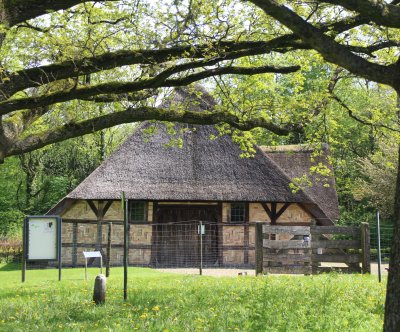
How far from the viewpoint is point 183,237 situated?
2089 cm

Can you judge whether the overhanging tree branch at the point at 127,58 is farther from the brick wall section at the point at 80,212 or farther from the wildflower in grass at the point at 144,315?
the brick wall section at the point at 80,212

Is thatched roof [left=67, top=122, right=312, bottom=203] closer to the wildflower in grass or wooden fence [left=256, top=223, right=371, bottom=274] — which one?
wooden fence [left=256, top=223, right=371, bottom=274]

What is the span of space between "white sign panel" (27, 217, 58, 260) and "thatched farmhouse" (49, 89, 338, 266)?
542 centimetres

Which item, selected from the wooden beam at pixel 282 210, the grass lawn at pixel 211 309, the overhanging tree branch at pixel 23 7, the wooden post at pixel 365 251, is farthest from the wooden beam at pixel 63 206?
the overhanging tree branch at pixel 23 7

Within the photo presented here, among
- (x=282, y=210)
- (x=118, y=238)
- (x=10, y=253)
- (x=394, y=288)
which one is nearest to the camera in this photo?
(x=394, y=288)

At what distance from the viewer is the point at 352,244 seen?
13414 millimetres

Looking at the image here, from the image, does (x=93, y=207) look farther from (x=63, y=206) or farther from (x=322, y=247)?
(x=322, y=247)

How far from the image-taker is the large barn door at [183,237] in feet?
67.0

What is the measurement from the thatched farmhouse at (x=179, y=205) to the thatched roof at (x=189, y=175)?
1.4 inches

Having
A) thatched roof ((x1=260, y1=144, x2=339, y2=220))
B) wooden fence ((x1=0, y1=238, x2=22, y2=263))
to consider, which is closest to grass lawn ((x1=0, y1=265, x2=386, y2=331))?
wooden fence ((x1=0, y1=238, x2=22, y2=263))

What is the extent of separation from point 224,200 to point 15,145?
1133cm

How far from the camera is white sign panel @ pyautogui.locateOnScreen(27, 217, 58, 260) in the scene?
45.5 feet

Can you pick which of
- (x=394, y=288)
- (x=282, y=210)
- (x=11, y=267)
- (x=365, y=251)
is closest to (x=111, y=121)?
(x=394, y=288)

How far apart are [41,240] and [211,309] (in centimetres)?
787
